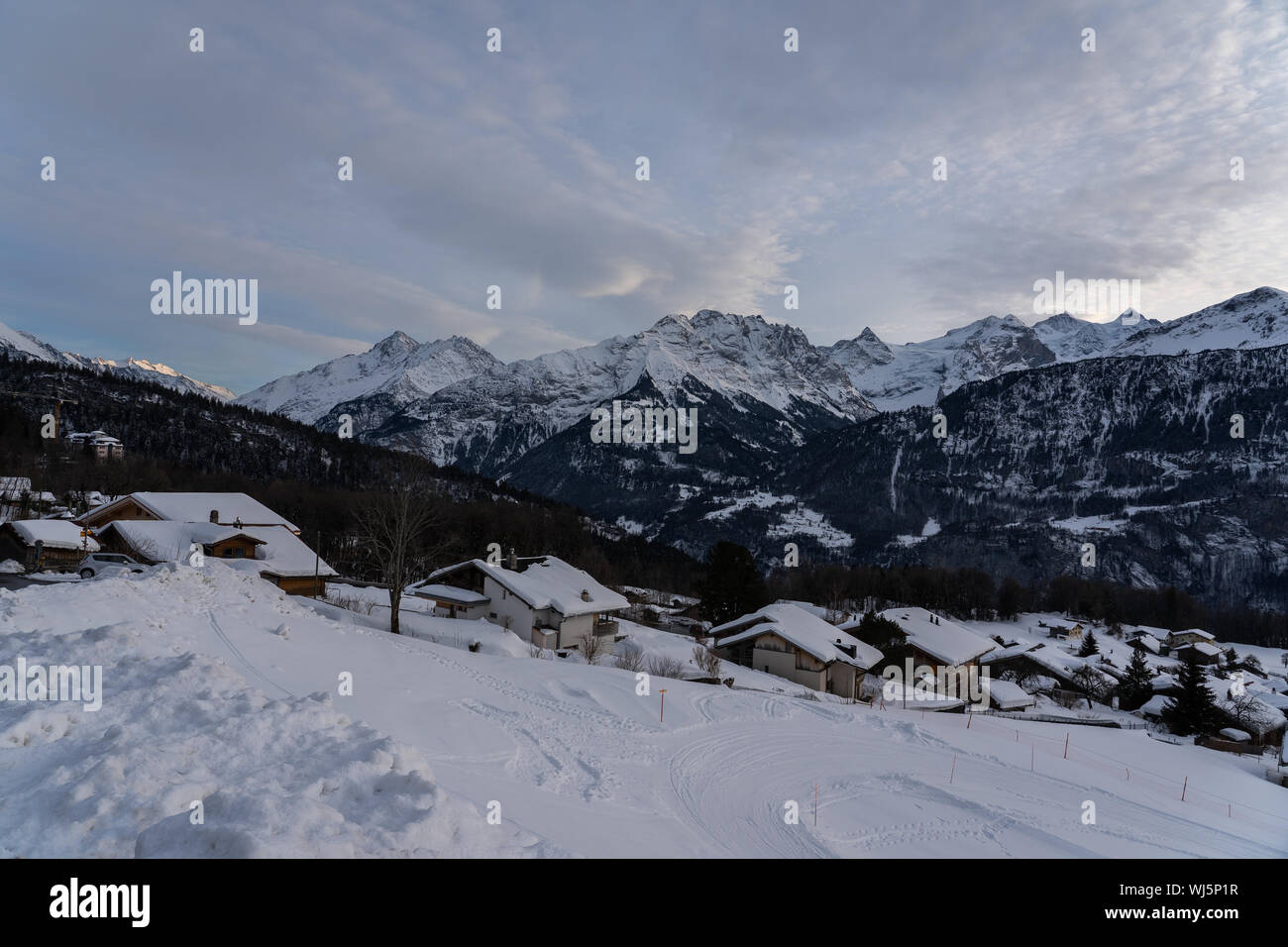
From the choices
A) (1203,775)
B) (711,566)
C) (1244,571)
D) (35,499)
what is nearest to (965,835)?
(1203,775)

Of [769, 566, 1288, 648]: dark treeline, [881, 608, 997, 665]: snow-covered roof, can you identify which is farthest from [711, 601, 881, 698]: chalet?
[769, 566, 1288, 648]: dark treeline

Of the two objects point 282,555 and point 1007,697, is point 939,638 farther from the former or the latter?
point 282,555

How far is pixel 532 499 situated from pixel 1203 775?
16186 centimetres

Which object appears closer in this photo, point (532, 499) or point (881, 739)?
point (881, 739)

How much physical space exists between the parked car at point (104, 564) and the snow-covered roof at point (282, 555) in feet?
24.9

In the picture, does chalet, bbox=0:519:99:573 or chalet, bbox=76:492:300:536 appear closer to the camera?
chalet, bbox=0:519:99:573

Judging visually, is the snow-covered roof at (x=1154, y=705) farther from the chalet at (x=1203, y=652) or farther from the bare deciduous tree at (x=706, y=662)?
the bare deciduous tree at (x=706, y=662)

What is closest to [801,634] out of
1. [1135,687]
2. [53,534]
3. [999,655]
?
[999,655]

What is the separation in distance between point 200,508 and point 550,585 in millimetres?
33733

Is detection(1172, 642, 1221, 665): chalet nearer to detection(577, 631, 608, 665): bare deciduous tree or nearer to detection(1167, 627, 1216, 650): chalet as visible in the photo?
detection(1167, 627, 1216, 650): chalet

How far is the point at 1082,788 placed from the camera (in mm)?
21984

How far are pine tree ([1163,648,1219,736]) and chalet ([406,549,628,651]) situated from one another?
46891 mm

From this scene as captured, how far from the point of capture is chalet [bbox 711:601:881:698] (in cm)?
4881

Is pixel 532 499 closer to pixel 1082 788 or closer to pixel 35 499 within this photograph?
pixel 35 499
